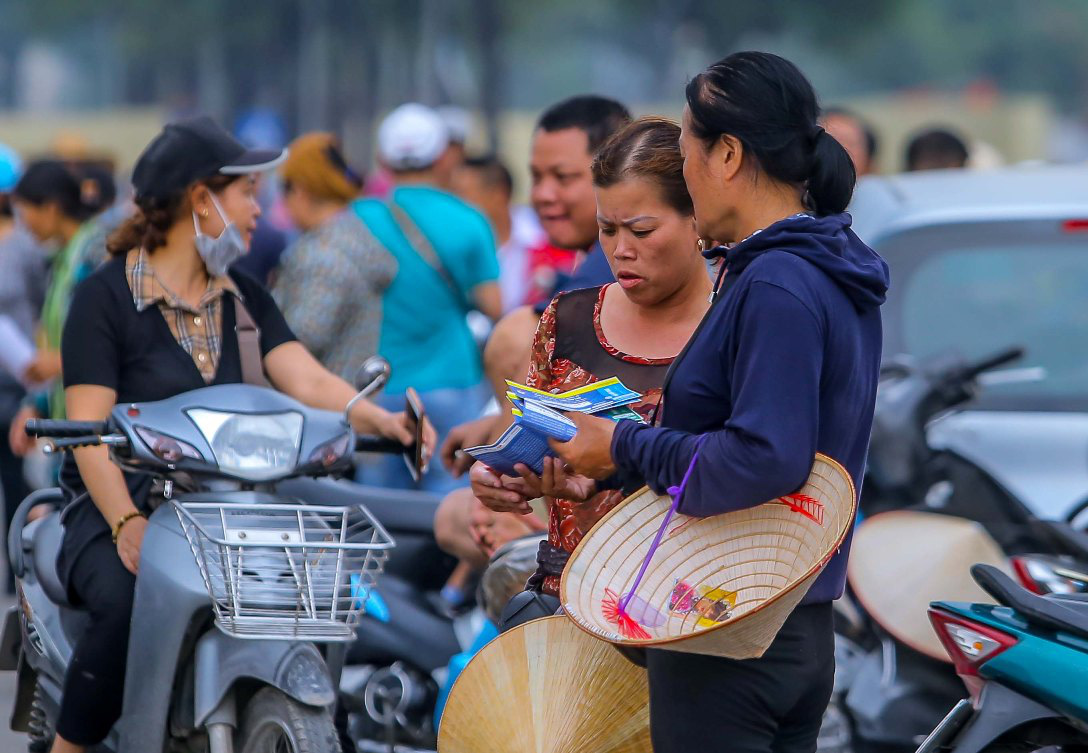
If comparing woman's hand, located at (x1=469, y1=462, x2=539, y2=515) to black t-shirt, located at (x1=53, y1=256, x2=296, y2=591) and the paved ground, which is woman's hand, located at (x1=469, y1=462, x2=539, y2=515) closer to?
black t-shirt, located at (x1=53, y1=256, x2=296, y2=591)

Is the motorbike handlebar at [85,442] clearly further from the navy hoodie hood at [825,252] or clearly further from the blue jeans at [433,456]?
the blue jeans at [433,456]

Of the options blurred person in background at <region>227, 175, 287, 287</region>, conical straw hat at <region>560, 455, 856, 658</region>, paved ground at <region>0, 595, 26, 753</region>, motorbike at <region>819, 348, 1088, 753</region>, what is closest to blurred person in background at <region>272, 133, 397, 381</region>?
blurred person in background at <region>227, 175, 287, 287</region>

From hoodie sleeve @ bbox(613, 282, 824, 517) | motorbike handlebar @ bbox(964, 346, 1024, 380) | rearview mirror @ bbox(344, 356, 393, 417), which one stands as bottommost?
motorbike handlebar @ bbox(964, 346, 1024, 380)

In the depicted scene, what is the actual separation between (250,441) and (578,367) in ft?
2.94

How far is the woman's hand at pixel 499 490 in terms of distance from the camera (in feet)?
10.5

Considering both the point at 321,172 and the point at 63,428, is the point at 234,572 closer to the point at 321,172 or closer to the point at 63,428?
the point at 63,428

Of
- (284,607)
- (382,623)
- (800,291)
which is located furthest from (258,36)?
(800,291)

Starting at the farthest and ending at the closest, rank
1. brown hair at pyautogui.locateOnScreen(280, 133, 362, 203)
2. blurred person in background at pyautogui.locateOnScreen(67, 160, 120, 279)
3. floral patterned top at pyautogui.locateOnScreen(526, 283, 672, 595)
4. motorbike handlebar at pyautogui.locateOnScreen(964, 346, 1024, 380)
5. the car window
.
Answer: brown hair at pyautogui.locateOnScreen(280, 133, 362, 203)
blurred person in background at pyautogui.locateOnScreen(67, 160, 120, 279)
the car window
motorbike handlebar at pyautogui.locateOnScreen(964, 346, 1024, 380)
floral patterned top at pyautogui.locateOnScreen(526, 283, 672, 595)

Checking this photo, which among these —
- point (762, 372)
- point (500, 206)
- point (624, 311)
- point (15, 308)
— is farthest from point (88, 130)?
point (762, 372)

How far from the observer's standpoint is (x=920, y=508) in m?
4.76

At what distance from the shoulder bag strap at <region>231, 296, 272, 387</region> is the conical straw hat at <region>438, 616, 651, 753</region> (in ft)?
4.16

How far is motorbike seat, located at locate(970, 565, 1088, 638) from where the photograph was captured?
3.24 meters

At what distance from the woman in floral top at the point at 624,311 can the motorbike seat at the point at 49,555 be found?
4.39ft

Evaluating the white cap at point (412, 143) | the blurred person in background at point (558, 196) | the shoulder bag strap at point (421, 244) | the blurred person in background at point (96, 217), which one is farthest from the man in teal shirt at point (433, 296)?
the blurred person in background at point (558, 196)
